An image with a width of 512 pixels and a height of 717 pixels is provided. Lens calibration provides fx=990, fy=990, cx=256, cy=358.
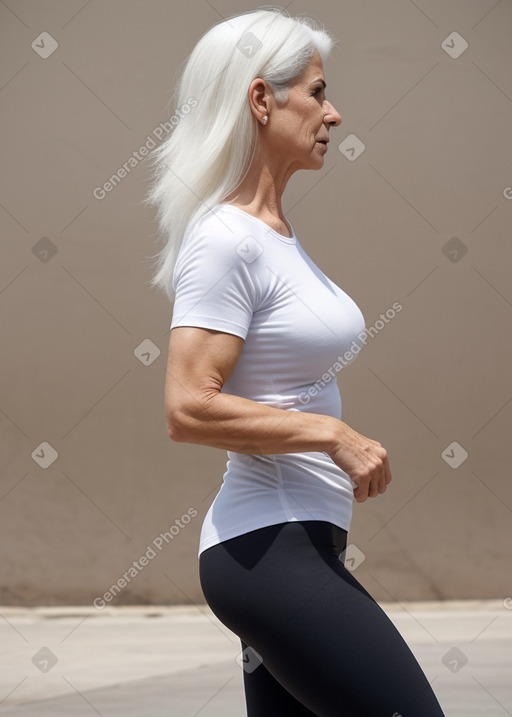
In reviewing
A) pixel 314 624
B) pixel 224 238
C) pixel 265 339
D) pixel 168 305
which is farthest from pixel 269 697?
pixel 168 305

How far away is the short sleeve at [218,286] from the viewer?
49.1 inches

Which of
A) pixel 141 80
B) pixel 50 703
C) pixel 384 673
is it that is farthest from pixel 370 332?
pixel 384 673

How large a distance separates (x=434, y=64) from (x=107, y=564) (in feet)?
9.36

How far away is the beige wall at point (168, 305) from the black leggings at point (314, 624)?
347cm

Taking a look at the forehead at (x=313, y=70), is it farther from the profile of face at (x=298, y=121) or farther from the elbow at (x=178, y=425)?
the elbow at (x=178, y=425)

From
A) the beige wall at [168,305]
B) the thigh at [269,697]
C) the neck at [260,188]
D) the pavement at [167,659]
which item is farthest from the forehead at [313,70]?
the beige wall at [168,305]

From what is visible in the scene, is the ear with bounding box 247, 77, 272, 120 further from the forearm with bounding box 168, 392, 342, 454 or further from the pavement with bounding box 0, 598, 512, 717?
the pavement with bounding box 0, 598, 512, 717

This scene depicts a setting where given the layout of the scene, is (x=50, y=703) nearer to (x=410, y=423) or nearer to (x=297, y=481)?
(x=410, y=423)

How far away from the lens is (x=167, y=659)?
13.4 ft

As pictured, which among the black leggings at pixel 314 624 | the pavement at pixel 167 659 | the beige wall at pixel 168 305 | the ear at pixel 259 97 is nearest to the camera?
the black leggings at pixel 314 624

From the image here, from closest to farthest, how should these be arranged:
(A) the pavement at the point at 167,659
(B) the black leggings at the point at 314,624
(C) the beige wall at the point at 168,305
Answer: (B) the black leggings at the point at 314,624, (A) the pavement at the point at 167,659, (C) the beige wall at the point at 168,305

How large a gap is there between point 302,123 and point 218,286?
33 centimetres

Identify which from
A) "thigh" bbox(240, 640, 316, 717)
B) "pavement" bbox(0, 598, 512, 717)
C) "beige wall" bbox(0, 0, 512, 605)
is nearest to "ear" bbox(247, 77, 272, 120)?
"thigh" bbox(240, 640, 316, 717)

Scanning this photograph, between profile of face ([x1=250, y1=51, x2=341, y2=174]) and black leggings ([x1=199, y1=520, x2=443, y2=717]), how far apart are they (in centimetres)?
54
